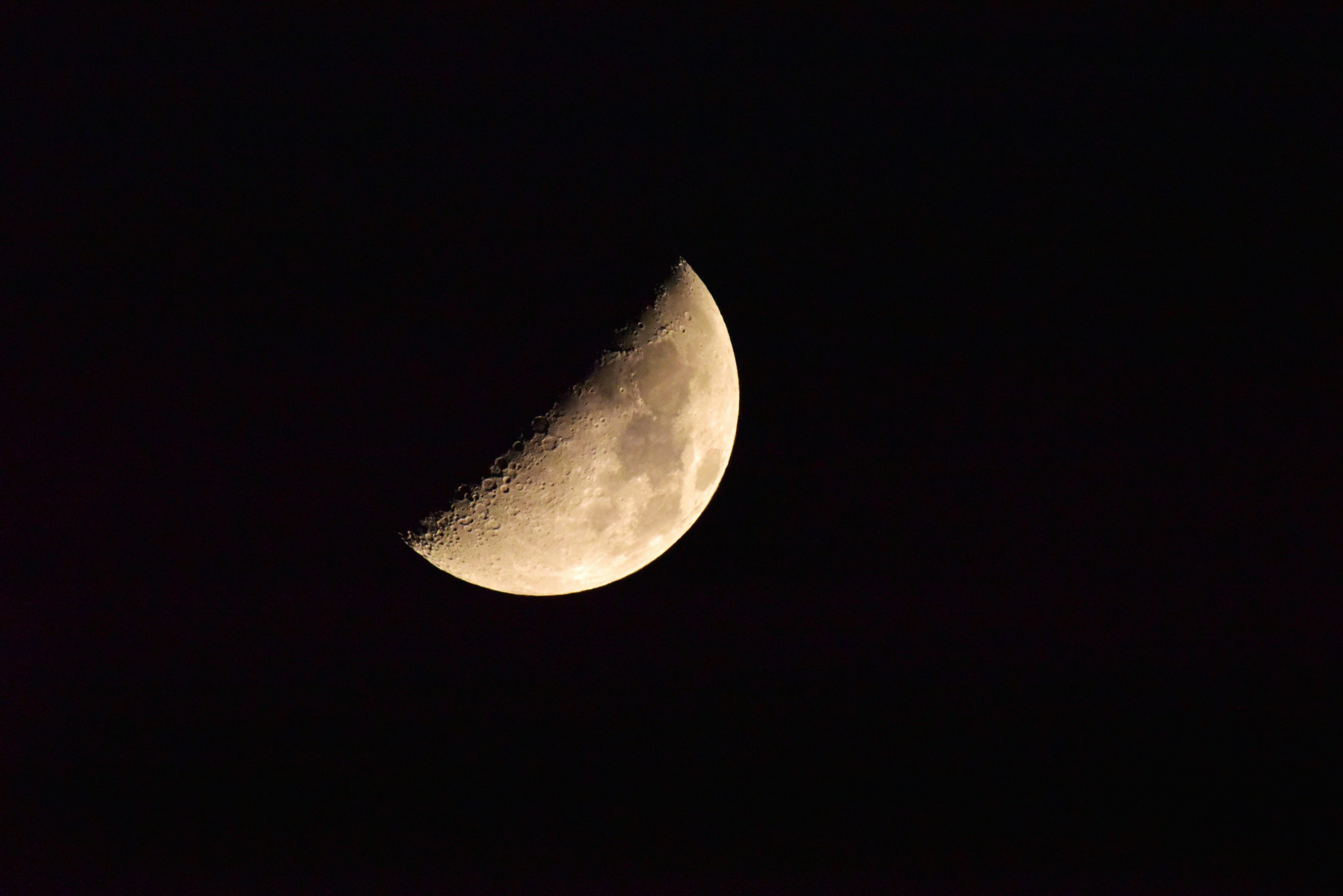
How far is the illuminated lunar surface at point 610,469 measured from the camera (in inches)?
133

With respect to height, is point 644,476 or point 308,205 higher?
point 308,205

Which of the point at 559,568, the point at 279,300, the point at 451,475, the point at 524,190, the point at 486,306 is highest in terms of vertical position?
the point at 524,190

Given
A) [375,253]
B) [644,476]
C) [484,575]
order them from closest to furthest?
[375,253]
[644,476]
[484,575]

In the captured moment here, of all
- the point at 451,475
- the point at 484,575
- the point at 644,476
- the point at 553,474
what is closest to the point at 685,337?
the point at 644,476

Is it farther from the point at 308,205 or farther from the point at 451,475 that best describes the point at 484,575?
the point at 308,205

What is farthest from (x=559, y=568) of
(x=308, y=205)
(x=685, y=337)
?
(x=308, y=205)

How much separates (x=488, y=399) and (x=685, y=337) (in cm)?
105

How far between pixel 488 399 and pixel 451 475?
1.39ft

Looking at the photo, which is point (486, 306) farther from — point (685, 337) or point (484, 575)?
point (484, 575)

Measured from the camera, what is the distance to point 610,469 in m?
3.45

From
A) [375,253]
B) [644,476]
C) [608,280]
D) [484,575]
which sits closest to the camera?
[375,253]

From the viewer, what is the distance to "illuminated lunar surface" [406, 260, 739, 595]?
11.1ft

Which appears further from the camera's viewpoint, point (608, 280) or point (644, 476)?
point (644, 476)

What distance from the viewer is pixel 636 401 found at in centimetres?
343
